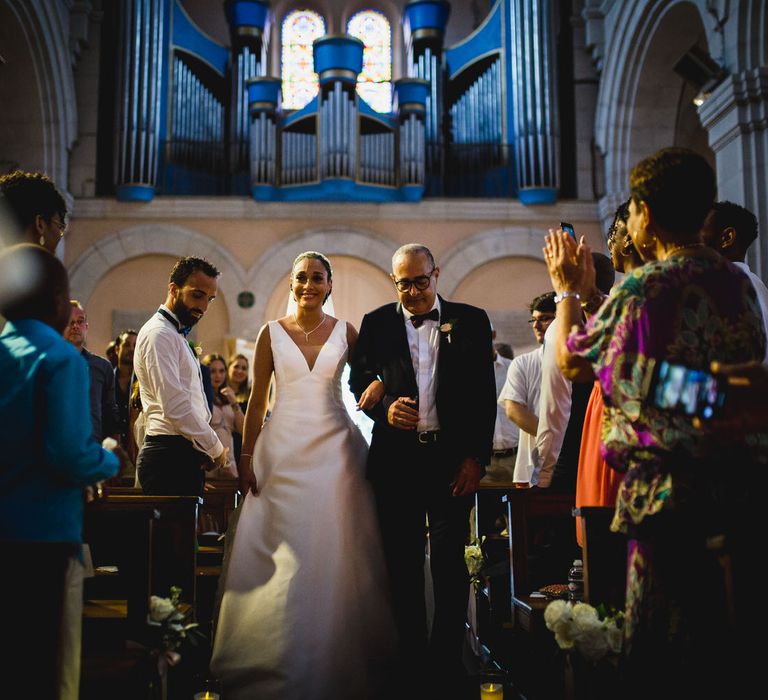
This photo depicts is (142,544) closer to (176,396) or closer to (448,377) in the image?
(176,396)

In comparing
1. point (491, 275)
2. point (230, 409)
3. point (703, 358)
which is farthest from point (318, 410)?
point (491, 275)

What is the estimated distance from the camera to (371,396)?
4.02 metres

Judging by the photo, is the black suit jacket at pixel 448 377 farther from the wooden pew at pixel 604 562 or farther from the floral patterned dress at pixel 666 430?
the floral patterned dress at pixel 666 430

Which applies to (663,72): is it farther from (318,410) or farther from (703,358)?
(703,358)

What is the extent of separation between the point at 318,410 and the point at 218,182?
28.6ft

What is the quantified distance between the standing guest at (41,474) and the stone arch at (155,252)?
9.23 metres

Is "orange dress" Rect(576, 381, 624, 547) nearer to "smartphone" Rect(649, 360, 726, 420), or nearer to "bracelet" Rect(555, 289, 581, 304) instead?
"bracelet" Rect(555, 289, 581, 304)

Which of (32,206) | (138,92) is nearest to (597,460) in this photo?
(32,206)

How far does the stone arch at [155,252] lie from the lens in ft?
38.5

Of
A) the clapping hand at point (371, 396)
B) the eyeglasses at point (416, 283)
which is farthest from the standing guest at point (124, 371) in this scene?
the eyeglasses at point (416, 283)

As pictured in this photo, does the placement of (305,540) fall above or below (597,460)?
below

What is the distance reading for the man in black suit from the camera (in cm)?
386

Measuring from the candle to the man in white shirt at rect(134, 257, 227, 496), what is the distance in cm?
172

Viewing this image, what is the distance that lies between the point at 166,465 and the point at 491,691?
6.22 ft
